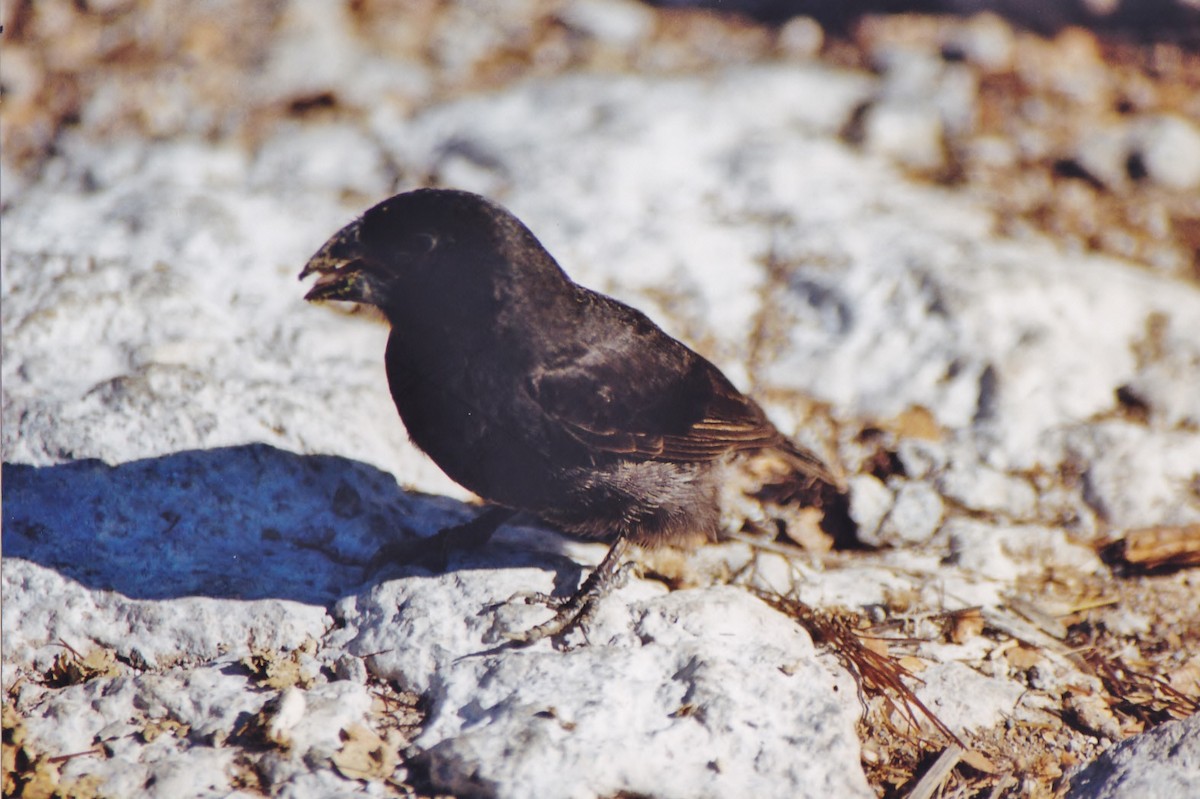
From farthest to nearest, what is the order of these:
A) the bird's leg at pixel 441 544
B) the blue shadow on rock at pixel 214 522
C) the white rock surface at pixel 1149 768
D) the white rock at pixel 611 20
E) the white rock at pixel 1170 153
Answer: the white rock at pixel 611 20
the white rock at pixel 1170 153
the bird's leg at pixel 441 544
the blue shadow on rock at pixel 214 522
the white rock surface at pixel 1149 768

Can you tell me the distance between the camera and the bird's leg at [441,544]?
486 centimetres

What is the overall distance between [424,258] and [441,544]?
1200 mm

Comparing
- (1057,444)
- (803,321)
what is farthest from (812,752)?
(803,321)

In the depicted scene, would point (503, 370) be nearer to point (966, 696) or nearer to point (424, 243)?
point (424, 243)

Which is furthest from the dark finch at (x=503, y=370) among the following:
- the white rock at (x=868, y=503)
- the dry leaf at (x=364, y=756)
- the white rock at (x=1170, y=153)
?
the white rock at (x=1170, y=153)

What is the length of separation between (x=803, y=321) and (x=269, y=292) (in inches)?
114

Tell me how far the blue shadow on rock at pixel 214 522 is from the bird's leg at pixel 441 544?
5.1 inches

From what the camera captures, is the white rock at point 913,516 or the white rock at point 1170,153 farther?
the white rock at point 1170,153

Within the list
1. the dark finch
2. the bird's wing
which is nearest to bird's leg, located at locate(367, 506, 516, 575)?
the dark finch

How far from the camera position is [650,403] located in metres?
5.02

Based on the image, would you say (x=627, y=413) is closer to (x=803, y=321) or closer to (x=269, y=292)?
(x=803, y=321)

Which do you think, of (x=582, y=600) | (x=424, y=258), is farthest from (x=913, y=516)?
(x=424, y=258)

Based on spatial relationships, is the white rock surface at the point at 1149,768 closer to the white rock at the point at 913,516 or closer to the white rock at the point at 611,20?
the white rock at the point at 913,516

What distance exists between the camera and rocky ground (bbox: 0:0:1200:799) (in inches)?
160
